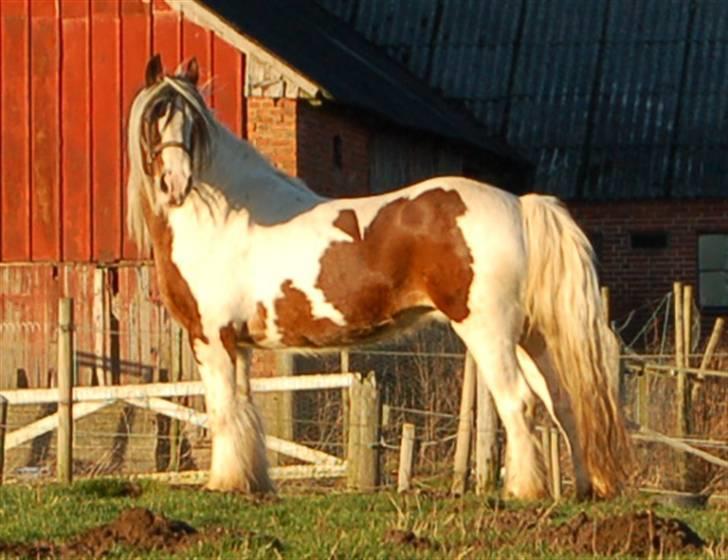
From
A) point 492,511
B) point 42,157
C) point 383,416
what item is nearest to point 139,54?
point 42,157

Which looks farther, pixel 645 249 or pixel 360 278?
pixel 645 249

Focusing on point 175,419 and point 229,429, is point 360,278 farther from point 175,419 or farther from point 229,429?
point 175,419

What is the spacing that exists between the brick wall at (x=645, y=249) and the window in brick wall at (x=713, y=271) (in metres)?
0.26

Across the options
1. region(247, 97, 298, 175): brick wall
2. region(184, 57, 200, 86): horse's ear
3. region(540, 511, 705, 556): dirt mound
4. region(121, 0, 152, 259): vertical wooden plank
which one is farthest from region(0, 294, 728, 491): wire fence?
region(540, 511, 705, 556): dirt mound

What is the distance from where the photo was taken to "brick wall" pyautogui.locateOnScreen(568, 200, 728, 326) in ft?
96.7

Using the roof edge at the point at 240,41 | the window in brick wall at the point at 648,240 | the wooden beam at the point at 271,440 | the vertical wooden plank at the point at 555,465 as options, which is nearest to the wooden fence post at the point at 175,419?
the wooden beam at the point at 271,440

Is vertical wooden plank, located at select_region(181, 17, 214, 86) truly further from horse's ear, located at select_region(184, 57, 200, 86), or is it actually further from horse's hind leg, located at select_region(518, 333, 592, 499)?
horse's hind leg, located at select_region(518, 333, 592, 499)

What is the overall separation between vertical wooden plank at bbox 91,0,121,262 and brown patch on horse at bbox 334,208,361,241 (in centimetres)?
868

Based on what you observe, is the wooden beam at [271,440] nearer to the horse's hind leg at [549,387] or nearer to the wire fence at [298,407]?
the wire fence at [298,407]

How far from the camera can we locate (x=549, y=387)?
12.3 m

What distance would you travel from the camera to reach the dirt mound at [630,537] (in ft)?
30.6

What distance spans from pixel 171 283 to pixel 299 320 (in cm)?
83

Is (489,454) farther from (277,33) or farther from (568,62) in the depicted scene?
(568,62)

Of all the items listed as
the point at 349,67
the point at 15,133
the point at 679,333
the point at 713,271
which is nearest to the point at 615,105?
the point at 713,271
